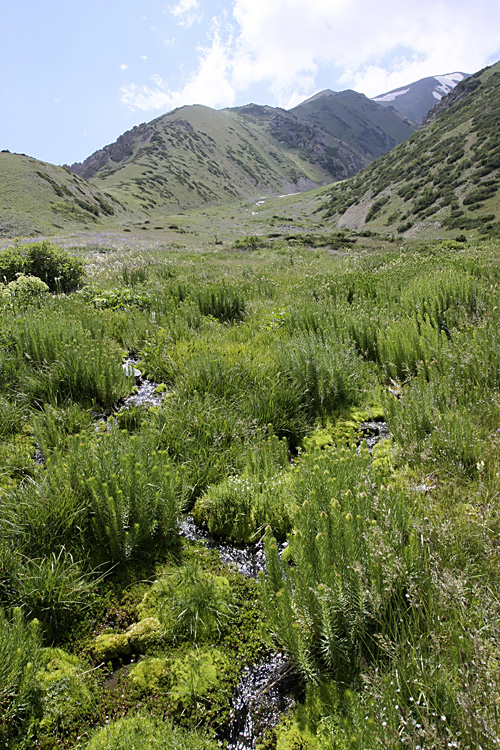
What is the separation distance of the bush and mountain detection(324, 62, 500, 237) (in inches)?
1288

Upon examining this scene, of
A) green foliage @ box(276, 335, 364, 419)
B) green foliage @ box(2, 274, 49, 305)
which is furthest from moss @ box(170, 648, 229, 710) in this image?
green foliage @ box(2, 274, 49, 305)

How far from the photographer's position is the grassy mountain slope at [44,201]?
4559cm

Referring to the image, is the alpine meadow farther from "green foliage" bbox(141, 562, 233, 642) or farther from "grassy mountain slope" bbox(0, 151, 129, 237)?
"grassy mountain slope" bbox(0, 151, 129, 237)

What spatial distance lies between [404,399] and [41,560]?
12.0 ft

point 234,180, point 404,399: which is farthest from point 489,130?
point 234,180

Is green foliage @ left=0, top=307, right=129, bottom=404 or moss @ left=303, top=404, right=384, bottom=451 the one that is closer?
moss @ left=303, top=404, right=384, bottom=451

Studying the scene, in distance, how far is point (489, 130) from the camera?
177 feet

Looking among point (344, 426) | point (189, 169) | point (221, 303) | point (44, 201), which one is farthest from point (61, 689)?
point (189, 169)

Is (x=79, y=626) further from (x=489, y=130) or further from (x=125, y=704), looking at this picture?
(x=489, y=130)

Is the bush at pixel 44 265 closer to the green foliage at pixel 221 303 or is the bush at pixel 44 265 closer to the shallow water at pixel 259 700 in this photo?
the green foliage at pixel 221 303

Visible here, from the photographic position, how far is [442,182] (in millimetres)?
52250

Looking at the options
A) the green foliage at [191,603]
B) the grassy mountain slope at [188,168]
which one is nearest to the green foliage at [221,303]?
the green foliage at [191,603]

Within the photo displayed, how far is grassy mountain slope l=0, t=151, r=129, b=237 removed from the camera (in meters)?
45.6

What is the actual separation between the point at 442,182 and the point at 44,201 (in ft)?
187
